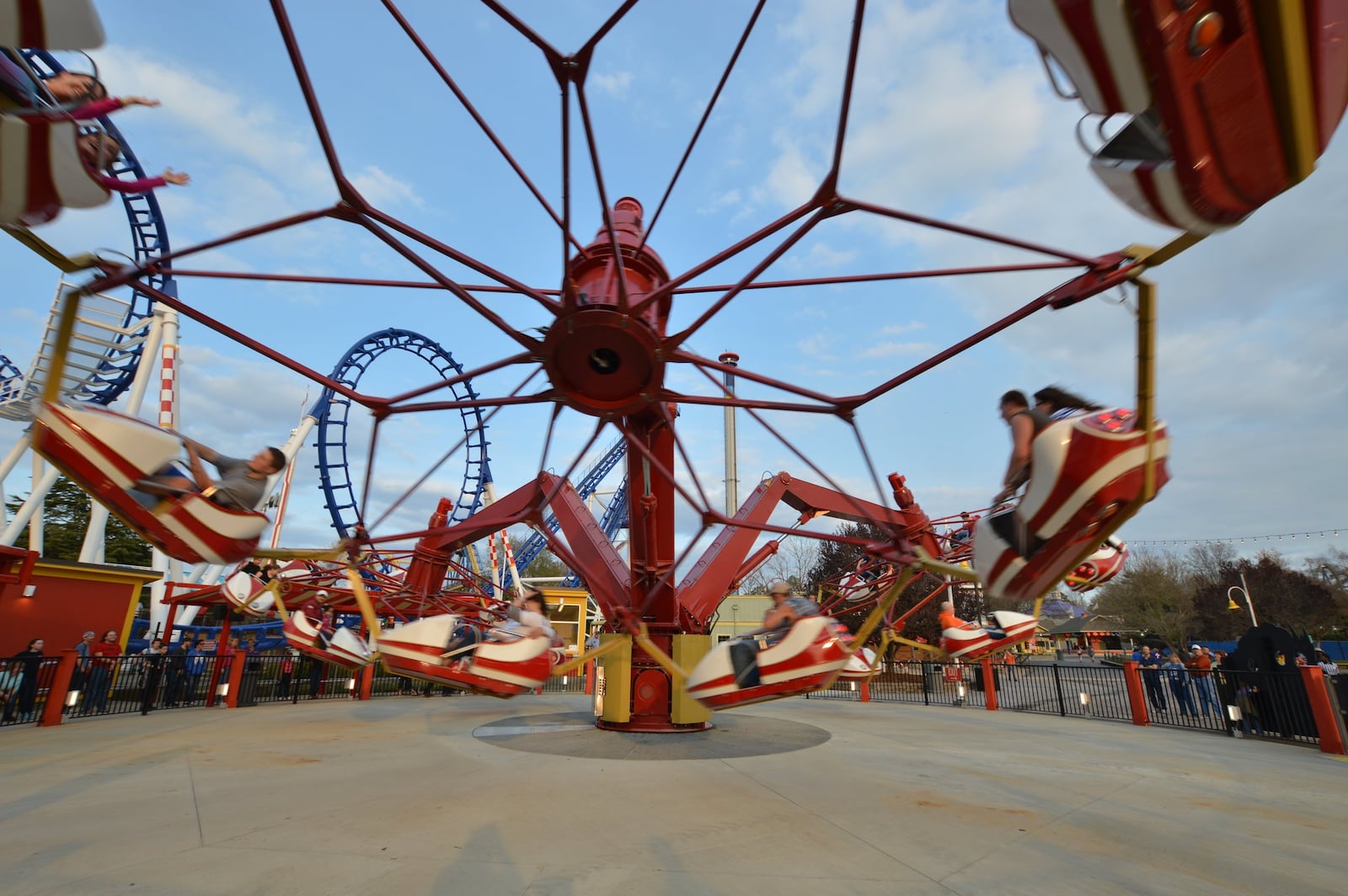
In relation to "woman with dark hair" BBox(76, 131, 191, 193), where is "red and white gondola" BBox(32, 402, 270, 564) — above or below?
below

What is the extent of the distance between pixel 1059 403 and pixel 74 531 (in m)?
47.0

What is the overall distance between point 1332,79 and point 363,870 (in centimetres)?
609

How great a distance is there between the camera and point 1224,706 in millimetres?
12359

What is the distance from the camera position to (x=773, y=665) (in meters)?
5.03

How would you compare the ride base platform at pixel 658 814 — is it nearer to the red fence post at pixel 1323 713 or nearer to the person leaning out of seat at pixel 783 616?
the red fence post at pixel 1323 713

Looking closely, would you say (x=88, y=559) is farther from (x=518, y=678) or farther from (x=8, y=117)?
(x=8, y=117)

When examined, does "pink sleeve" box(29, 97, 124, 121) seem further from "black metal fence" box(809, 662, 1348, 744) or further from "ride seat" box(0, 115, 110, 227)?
"black metal fence" box(809, 662, 1348, 744)

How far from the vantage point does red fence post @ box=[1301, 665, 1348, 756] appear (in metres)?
10.0

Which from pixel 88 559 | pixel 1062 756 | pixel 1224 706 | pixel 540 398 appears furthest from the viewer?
pixel 88 559

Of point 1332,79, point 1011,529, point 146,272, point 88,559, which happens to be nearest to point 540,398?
point 146,272

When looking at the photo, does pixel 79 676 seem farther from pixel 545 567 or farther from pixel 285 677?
pixel 545 567

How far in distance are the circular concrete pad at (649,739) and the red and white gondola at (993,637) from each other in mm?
3159

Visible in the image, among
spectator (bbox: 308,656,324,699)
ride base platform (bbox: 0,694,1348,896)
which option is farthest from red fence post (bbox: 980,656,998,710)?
spectator (bbox: 308,656,324,699)

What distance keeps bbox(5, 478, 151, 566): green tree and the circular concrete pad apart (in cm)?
3505
